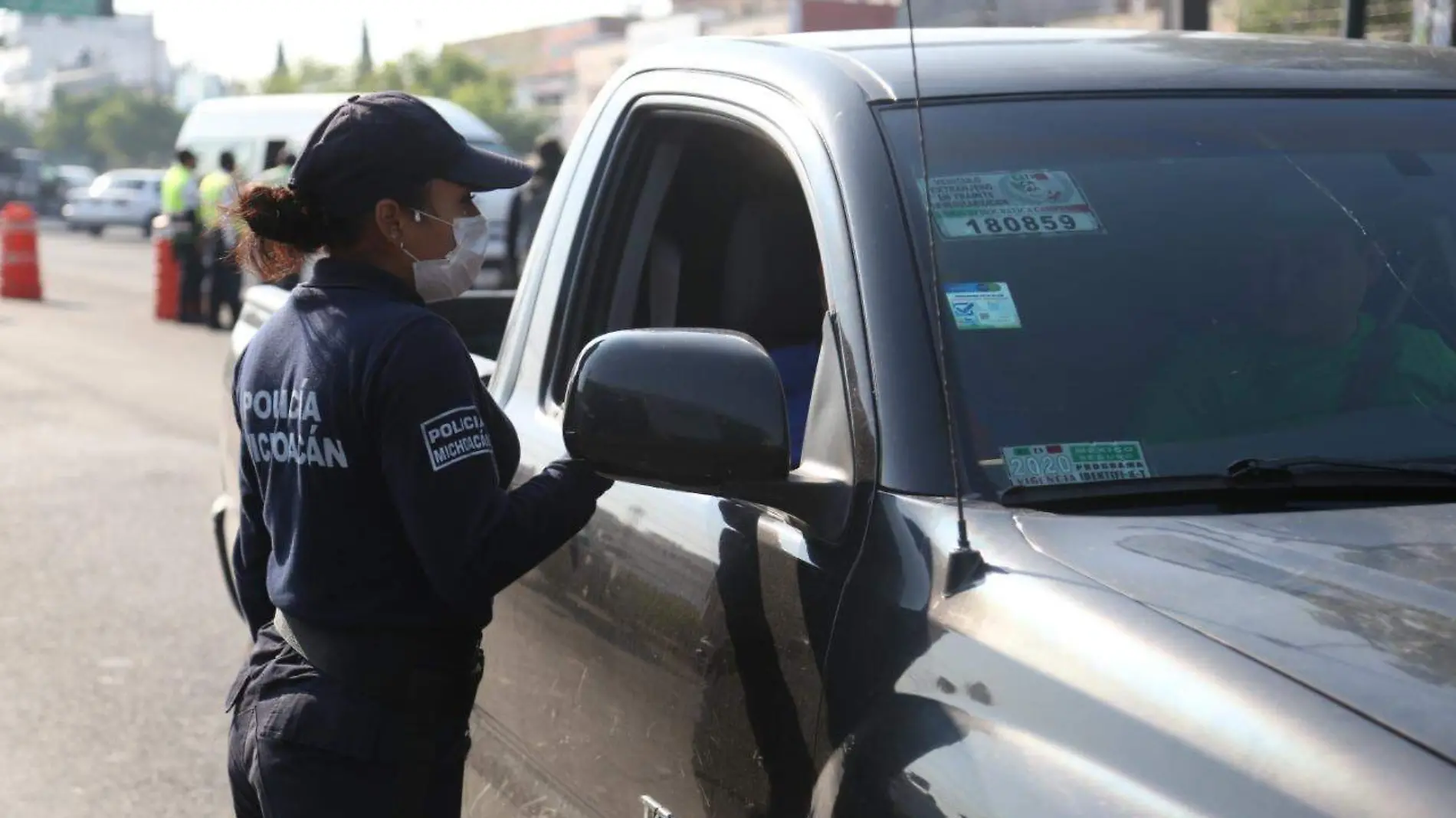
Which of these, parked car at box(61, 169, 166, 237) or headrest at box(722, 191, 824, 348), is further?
parked car at box(61, 169, 166, 237)

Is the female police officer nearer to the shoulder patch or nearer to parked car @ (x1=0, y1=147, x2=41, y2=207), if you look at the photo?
the shoulder patch

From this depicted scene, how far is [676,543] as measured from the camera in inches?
112

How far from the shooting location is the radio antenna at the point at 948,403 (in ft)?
7.31

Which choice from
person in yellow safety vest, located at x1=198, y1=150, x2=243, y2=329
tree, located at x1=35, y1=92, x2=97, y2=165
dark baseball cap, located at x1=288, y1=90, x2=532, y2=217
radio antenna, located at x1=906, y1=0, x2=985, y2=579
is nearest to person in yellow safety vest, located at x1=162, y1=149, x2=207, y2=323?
person in yellow safety vest, located at x1=198, y1=150, x2=243, y2=329

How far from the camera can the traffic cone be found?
25656 millimetres

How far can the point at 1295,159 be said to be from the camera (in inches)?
117

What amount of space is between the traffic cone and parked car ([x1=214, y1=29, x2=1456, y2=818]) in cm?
2375

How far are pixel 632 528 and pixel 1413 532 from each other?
3.78 ft

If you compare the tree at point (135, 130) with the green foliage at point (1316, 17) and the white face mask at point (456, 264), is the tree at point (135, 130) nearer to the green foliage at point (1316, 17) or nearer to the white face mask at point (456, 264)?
the green foliage at point (1316, 17)

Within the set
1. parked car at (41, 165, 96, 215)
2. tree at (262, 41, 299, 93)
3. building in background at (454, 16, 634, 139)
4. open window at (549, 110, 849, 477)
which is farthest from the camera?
tree at (262, 41, 299, 93)

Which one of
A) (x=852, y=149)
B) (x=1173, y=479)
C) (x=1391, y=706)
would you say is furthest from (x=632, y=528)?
(x=1391, y=706)

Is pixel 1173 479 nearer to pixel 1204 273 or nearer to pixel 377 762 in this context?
pixel 1204 273

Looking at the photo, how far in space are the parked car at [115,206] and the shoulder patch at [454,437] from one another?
4913cm

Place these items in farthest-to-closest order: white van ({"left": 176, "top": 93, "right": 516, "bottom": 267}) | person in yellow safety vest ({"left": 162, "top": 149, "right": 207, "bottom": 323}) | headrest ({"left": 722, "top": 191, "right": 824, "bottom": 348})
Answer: white van ({"left": 176, "top": 93, "right": 516, "bottom": 267}) → person in yellow safety vest ({"left": 162, "top": 149, "right": 207, "bottom": 323}) → headrest ({"left": 722, "top": 191, "right": 824, "bottom": 348})
